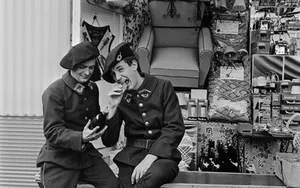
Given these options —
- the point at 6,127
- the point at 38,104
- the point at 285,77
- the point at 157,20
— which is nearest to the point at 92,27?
the point at 38,104

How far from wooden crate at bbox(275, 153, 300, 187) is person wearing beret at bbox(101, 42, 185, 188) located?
70cm

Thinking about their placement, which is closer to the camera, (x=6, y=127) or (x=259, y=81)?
(x=6, y=127)

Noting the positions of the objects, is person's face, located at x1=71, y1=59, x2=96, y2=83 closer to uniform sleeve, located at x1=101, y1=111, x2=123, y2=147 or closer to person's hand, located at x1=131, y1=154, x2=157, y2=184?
uniform sleeve, located at x1=101, y1=111, x2=123, y2=147

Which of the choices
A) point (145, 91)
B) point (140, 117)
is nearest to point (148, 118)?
point (140, 117)

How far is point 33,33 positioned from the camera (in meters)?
3.26

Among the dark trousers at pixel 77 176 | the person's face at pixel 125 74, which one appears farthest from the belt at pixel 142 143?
the person's face at pixel 125 74

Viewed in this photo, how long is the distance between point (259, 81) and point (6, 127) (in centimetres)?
300

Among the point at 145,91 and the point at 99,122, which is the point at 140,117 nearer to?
the point at 145,91

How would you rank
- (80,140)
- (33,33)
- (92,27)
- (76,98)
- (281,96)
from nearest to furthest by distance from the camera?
(80,140), (76,98), (33,33), (92,27), (281,96)

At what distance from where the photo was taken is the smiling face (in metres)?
2.27

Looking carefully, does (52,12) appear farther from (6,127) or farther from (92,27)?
(6,127)

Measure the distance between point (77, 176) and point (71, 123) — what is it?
0.30 m

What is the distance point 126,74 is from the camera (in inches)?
89.4

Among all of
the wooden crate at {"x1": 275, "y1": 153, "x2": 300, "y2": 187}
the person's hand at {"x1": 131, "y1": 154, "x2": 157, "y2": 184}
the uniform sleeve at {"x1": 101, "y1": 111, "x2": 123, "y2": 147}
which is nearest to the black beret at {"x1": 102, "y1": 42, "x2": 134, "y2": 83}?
the uniform sleeve at {"x1": 101, "y1": 111, "x2": 123, "y2": 147}
